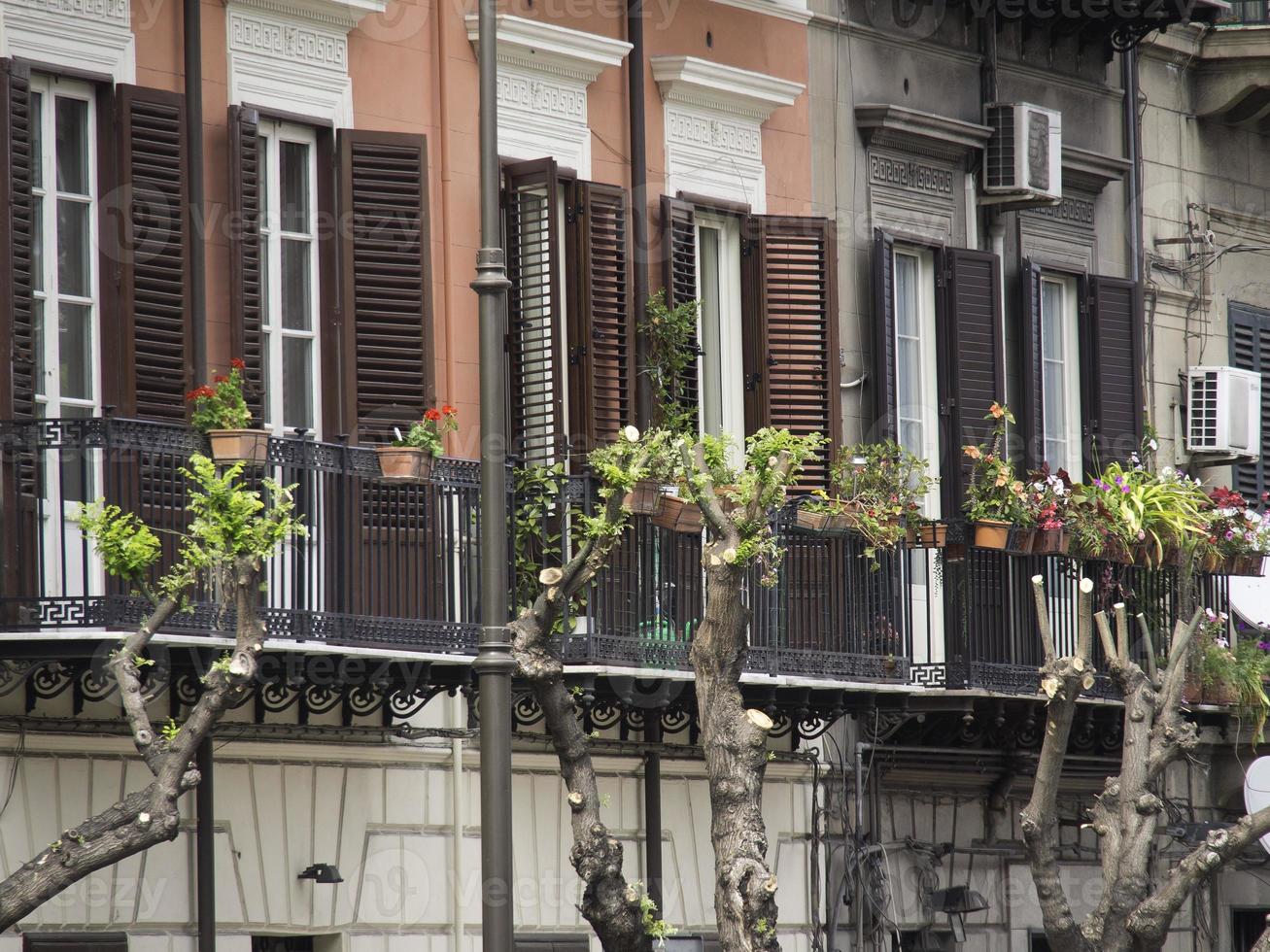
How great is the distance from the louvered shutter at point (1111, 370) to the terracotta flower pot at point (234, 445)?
376 inches

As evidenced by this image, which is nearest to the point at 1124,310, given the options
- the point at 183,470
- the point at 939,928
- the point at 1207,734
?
the point at 1207,734

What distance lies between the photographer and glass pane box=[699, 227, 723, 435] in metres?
19.7

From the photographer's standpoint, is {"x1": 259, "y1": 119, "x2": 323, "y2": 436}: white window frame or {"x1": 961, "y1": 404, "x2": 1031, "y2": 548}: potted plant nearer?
{"x1": 259, "y1": 119, "x2": 323, "y2": 436}: white window frame

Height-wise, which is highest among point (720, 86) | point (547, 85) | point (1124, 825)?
point (720, 86)

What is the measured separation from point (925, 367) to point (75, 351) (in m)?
7.96

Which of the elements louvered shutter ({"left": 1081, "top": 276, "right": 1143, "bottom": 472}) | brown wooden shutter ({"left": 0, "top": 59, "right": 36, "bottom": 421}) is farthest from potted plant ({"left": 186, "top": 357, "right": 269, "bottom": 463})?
louvered shutter ({"left": 1081, "top": 276, "right": 1143, "bottom": 472})

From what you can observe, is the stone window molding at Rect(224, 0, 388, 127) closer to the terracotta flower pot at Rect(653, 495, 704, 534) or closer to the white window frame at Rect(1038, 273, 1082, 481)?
the terracotta flower pot at Rect(653, 495, 704, 534)

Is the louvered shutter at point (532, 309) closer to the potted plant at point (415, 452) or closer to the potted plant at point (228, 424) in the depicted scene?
the potted plant at point (415, 452)

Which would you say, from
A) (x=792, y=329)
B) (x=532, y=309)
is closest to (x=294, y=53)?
(x=532, y=309)

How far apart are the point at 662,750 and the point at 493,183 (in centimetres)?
620

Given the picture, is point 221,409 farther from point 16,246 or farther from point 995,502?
point 995,502

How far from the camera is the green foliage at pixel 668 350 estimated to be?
1869 centimetres

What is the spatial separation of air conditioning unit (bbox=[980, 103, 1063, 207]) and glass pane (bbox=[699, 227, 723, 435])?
2929 mm

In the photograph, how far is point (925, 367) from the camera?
2133 centimetres
